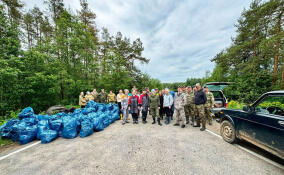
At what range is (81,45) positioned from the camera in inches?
382

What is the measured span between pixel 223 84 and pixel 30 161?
340 inches

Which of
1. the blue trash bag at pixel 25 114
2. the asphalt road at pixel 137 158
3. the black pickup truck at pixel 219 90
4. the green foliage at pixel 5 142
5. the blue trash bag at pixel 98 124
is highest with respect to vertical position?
the black pickup truck at pixel 219 90

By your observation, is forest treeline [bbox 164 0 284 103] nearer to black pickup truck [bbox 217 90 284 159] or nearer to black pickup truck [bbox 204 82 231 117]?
black pickup truck [bbox 204 82 231 117]

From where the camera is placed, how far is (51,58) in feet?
26.1

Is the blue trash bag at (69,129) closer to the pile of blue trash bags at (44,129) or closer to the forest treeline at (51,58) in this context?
the pile of blue trash bags at (44,129)

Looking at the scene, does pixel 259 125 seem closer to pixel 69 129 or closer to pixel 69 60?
pixel 69 129

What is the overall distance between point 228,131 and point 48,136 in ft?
19.5

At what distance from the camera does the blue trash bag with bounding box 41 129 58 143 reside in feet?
10.4

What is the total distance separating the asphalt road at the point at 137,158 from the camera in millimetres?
1953

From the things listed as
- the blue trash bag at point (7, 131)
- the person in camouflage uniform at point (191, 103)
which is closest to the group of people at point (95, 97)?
the blue trash bag at point (7, 131)

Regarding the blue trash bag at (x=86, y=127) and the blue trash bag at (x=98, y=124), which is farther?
the blue trash bag at (x=98, y=124)

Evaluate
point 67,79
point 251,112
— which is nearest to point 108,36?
point 67,79

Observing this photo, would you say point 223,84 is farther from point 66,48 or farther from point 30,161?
point 66,48

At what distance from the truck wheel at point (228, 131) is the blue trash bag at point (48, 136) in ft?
19.0
